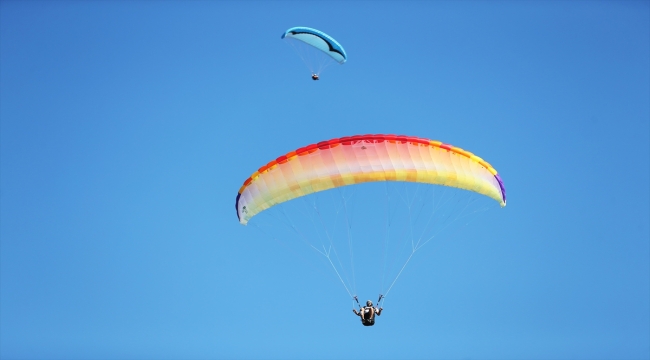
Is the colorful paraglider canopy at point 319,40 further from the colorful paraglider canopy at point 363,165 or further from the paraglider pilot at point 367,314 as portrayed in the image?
the paraglider pilot at point 367,314

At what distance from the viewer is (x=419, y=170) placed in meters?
26.0

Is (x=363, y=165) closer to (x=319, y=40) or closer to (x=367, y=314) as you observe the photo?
(x=367, y=314)

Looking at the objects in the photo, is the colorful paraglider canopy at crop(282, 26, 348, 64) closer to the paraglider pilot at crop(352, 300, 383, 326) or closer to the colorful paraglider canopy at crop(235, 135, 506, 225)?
the colorful paraglider canopy at crop(235, 135, 506, 225)

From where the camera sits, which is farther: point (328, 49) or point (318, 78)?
point (318, 78)

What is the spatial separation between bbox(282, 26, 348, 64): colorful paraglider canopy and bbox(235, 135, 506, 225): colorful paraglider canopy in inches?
214

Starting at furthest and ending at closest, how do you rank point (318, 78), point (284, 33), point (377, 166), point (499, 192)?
point (318, 78)
point (284, 33)
point (499, 192)
point (377, 166)

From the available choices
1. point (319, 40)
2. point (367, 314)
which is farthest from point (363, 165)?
point (319, 40)

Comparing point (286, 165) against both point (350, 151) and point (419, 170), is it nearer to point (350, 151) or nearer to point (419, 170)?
point (350, 151)

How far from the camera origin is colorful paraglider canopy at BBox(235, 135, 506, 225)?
2586 centimetres

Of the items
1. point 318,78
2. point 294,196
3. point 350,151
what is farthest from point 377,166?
point 318,78

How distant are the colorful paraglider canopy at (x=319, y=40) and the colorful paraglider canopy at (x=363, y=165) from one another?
545 centimetres

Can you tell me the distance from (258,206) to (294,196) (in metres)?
1.29

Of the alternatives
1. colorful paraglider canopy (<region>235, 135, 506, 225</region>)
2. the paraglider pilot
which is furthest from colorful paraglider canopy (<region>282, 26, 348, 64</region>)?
the paraglider pilot

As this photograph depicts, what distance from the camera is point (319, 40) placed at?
102ft
